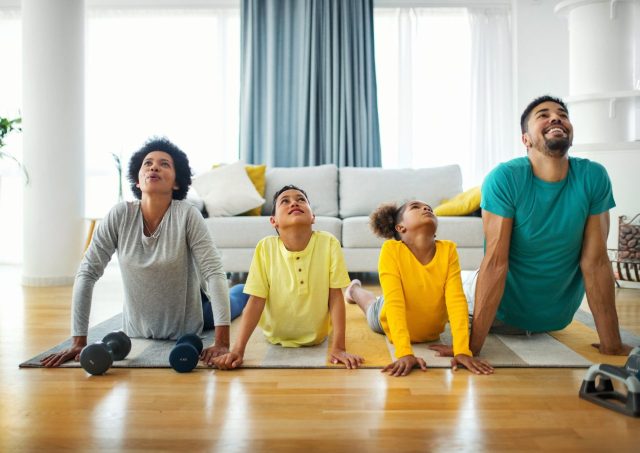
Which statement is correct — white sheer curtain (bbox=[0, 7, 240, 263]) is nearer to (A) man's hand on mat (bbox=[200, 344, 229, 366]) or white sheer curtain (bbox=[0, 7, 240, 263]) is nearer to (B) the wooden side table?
(B) the wooden side table

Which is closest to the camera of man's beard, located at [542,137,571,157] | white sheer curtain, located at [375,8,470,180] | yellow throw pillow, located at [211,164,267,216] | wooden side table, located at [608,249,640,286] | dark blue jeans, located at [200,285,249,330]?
man's beard, located at [542,137,571,157]

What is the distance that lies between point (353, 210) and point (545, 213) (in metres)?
2.71

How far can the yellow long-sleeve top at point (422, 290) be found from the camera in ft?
7.77

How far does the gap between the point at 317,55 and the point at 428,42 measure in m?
1.11

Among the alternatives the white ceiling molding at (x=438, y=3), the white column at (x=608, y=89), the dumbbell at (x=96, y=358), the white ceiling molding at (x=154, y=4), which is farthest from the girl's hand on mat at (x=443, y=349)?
the white ceiling molding at (x=154, y=4)

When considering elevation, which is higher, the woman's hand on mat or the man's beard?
the man's beard

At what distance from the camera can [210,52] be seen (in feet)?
21.5

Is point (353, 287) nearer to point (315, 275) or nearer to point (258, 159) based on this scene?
point (315, 275)

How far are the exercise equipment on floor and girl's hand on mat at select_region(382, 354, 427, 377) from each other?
1.72ft

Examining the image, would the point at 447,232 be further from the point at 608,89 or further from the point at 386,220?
the point at 386,220

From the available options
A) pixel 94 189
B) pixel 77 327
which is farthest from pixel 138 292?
pixel 94 189

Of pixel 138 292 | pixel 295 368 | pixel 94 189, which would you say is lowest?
pixel 295 368

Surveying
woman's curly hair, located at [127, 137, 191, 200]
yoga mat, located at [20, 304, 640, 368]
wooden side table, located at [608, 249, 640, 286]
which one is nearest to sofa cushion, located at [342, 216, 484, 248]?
wooden side table, located at [608, 249, 640, 286]

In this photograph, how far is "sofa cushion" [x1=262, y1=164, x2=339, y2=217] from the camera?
17.1ft
